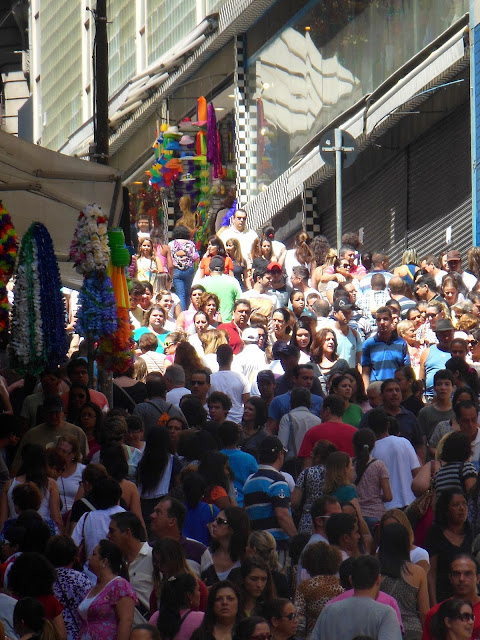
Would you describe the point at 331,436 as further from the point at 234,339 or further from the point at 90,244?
the point at 234,339

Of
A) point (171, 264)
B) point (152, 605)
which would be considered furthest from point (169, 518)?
point (171, 264)

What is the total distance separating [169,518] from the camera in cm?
961

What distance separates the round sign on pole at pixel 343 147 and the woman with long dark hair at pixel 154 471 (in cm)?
1024

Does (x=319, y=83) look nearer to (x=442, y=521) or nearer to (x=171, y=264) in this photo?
(x=171, y=264)

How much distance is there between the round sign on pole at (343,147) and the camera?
21.2m

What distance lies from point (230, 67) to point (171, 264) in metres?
12.9

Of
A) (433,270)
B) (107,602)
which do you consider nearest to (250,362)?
(433,270)

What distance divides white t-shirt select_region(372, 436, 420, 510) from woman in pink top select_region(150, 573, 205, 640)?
342 centimetres

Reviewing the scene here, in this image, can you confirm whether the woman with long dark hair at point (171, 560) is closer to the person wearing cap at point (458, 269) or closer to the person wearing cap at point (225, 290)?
the person wearing cap at point (225, 290)

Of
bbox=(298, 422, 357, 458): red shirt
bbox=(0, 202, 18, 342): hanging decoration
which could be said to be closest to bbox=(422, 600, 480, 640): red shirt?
bbox=(298, 422, 357, 458): red shirt

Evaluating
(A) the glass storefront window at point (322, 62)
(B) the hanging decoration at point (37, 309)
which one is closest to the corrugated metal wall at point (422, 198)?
(A) the glass storefront window at point (322, 62)

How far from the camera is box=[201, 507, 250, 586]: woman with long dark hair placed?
31.1ft

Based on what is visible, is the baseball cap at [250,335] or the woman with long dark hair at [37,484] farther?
the baseball cap at [250,335]

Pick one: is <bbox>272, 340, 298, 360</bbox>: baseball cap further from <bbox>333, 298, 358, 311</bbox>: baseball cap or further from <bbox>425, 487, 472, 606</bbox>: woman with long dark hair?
<bbox>425, 487, 472, 606</bbox>: woman with long dark hair
